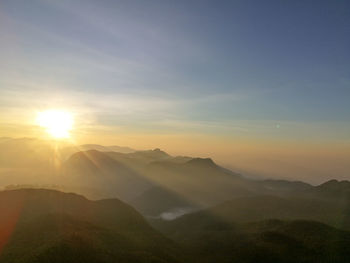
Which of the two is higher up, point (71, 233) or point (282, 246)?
point (71, 233)

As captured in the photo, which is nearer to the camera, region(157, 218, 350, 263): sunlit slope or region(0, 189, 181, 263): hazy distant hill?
region(0, 189, 181, 263): hazy distant hill

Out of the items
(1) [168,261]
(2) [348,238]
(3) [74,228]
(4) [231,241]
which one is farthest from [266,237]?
(3) [74,228]

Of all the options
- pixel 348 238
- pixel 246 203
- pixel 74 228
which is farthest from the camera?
pixel 246 203

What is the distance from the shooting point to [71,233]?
58312mm

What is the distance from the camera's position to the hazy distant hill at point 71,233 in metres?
51.7

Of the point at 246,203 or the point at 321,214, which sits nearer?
the point at 321,214

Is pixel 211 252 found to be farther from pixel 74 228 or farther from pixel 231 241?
pixel 74 228

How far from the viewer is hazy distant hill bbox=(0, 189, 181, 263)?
5169 centimetres

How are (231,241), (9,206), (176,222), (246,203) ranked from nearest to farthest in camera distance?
(231,241) → (9,206) → (176,222) → (246,203)

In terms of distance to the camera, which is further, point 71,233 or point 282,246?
point 282,246

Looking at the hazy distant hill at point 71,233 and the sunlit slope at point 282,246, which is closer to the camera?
the hazy distant hill at point 71,233

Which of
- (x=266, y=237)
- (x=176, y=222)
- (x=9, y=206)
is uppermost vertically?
(x=266, y=237)

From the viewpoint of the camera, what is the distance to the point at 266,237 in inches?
3088

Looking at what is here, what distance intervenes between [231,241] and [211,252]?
10.9 metres
